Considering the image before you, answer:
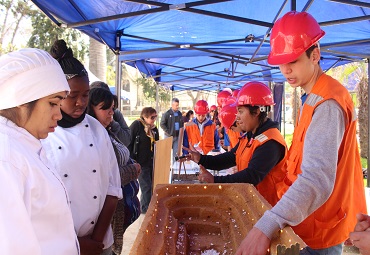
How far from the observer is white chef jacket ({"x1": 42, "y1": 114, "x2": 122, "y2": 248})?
5.95 feet

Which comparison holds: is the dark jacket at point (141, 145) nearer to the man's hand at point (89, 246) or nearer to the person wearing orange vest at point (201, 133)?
the person wearing orange vest at point (201, 133)

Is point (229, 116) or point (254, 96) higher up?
point (254, 96)

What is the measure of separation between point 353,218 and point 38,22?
768 inches

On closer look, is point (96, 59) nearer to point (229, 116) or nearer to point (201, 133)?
point (201, 133)

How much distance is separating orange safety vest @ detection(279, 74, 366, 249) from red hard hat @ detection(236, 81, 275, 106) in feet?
3.42

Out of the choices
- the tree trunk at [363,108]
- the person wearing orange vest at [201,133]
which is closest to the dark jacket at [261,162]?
the person wearing orange vest at [201,133]

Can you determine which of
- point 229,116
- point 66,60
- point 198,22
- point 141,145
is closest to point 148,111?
point 141,145

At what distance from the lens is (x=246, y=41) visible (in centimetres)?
541

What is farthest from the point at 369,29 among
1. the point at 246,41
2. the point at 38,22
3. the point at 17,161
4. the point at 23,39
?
the point at 23,39

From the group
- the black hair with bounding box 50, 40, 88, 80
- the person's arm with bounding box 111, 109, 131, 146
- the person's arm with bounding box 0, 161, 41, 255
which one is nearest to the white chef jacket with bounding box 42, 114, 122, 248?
the black hair with bounding box 50, 40, 88, 80

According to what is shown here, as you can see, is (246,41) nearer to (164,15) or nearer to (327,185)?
(164,15)

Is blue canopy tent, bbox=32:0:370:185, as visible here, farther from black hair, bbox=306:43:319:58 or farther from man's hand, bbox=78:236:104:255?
man's hand, bbox=78:236:104:255

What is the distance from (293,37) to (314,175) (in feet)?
2.01

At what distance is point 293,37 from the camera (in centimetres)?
154
